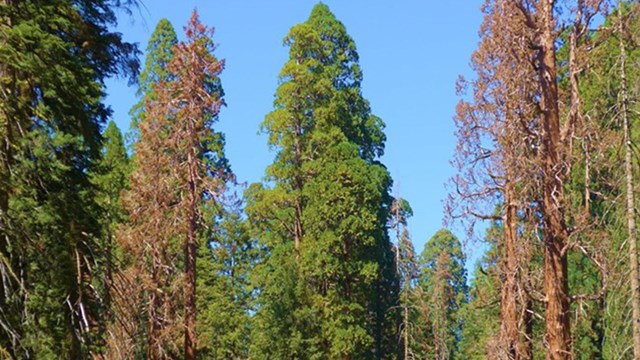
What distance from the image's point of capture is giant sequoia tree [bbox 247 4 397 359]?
30.5 metres

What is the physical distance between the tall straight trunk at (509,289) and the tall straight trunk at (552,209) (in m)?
5.18

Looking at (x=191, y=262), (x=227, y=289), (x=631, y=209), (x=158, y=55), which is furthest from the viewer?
(x=158, y=55)

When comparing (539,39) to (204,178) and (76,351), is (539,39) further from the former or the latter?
(204,178)

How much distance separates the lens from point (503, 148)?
18875 mm

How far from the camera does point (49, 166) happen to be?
10742 millimetres

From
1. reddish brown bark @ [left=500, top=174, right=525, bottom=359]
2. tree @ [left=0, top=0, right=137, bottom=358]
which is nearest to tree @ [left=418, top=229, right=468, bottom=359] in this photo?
reddish brown bark @ [left=500, top=174, right=525, bottom=359]

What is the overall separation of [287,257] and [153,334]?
8.52 metres

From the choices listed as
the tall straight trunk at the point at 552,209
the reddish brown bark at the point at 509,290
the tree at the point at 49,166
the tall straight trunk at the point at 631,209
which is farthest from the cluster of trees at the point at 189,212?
the tall straight trunk at the point at 631,209

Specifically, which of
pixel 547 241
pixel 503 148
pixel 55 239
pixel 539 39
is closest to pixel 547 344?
pixel 547 241

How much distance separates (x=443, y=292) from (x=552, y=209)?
4170cm

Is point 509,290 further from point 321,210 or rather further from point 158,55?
point 158,55

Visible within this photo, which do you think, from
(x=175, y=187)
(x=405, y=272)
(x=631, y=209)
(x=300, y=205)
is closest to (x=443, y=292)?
(x=405, y=272)

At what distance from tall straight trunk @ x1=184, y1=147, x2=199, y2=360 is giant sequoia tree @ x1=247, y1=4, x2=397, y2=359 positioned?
22.3ft

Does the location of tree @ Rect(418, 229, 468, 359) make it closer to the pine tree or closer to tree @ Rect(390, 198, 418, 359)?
tree @ Rect(390, 198, 418, 359)
